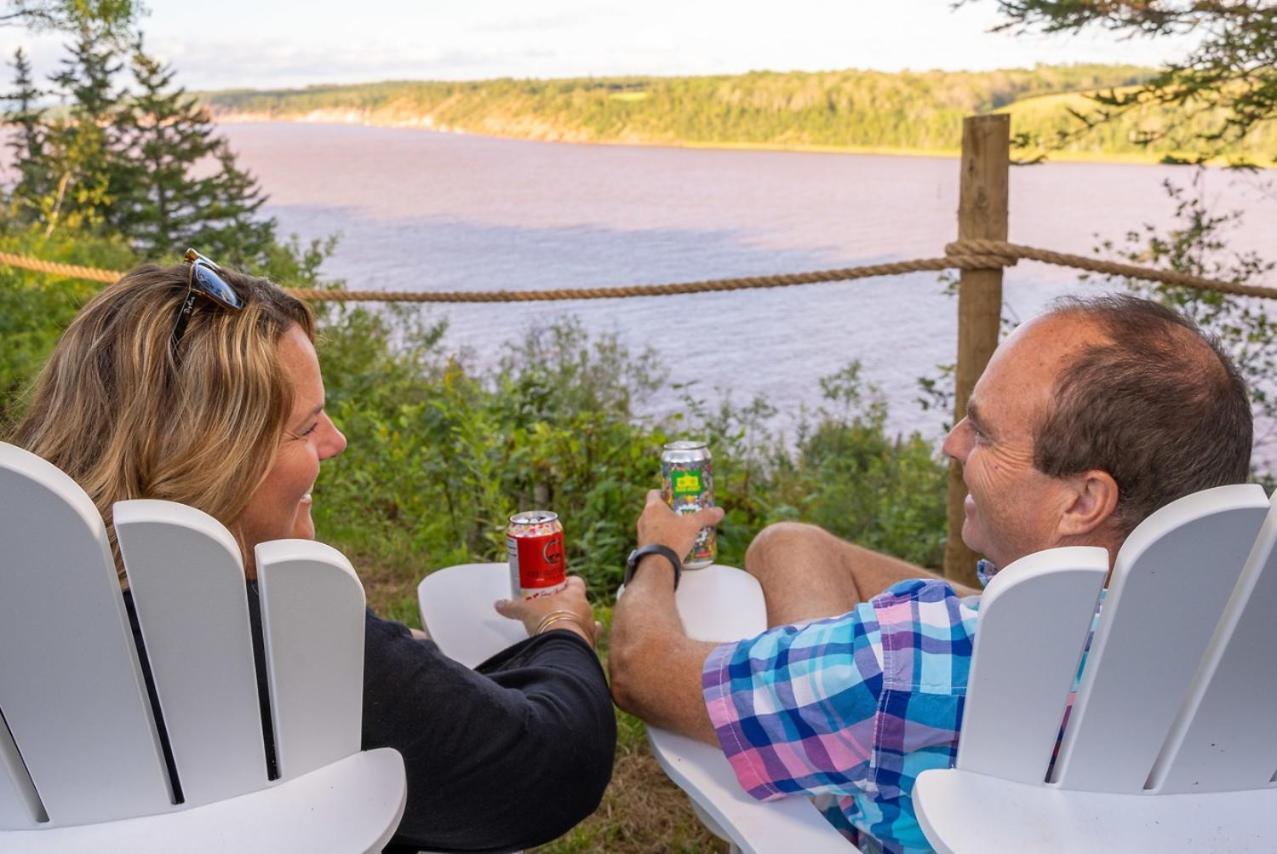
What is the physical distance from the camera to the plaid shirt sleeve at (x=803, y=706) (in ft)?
4.58

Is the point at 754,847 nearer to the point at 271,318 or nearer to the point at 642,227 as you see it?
the point at 271,318

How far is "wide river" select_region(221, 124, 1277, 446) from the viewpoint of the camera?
9391mm

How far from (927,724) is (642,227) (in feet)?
52.4

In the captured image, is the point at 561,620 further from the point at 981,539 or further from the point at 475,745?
the point at 981,539

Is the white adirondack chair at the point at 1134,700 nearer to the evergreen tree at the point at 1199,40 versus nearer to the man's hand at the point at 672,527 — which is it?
the man's hand at the point at 672,527

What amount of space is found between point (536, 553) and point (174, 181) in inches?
833

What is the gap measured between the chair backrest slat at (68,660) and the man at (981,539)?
0.73m

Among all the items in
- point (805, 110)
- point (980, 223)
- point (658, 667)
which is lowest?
point (658, 667)

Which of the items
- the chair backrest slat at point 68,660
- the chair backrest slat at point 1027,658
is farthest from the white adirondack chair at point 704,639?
the chair backrest slat at point 68,660

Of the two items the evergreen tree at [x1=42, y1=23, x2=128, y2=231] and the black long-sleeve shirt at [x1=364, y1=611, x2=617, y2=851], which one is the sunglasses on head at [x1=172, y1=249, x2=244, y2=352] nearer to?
the black long-sleeve shirt at [x1=364, y1=611, x2=617, y2=851]

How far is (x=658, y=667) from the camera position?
1614mm

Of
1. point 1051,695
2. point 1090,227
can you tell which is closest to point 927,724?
point 1051,695

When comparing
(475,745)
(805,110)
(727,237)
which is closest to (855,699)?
(475,745)

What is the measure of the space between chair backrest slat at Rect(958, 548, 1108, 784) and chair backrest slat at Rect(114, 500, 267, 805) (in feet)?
2.46
